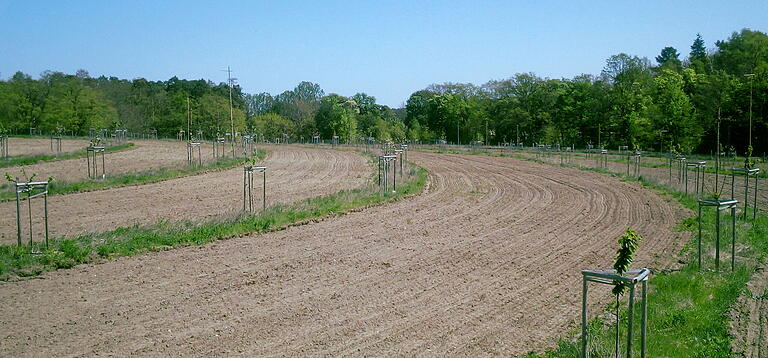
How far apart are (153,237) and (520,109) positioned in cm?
7658

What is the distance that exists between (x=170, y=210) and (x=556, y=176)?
24.9 m

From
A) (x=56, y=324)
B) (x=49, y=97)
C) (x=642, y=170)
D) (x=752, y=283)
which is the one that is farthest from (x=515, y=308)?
(x=49, y=97)

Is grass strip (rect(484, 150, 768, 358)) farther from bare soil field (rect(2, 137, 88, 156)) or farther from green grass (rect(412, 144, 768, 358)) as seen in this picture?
bare soil field (rect(2, 137, 88, 156))

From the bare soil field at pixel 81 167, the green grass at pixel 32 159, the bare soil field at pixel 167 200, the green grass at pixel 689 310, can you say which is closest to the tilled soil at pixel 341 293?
the green grass at pixel 689 310

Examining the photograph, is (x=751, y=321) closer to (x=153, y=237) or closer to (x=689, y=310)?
(x=689, y=310)

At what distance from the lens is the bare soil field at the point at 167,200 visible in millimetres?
19828

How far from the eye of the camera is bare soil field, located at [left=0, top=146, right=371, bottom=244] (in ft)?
65.1

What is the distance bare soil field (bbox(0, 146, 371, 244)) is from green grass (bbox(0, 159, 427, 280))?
5.86 ft

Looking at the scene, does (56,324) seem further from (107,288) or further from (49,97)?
(49,97)

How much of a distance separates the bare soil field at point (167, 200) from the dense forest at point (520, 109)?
88.8ft

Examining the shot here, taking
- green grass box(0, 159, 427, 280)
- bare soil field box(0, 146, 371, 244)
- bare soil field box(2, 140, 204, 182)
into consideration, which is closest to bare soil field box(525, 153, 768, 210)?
green grass box(0, 159, 427, 280)

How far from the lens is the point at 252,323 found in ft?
33.2

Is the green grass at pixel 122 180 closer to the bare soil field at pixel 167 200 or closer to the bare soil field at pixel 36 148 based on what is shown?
the bare soil field at pixel 167 200

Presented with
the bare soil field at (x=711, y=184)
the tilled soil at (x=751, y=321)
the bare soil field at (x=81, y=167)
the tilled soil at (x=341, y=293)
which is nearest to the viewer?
the tilled soil at (x=751, y=321)
